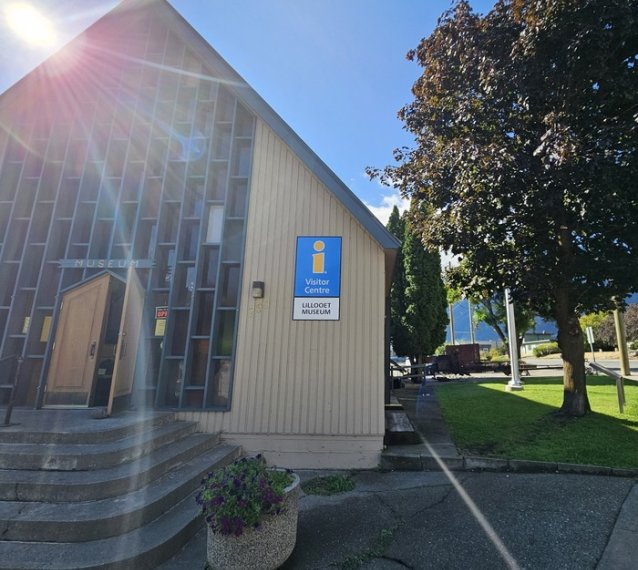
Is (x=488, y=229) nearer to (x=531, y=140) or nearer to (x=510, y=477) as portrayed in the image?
(x=531, y=140)

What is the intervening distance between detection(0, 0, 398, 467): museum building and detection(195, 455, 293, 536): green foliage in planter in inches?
106

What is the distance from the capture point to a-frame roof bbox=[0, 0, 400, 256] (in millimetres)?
5805

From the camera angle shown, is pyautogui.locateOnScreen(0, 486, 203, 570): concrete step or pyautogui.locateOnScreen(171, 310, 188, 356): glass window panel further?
pyautogui.locateOnScreen(171, 310, 188, 356): glass window panel

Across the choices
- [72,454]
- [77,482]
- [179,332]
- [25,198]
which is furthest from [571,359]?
[25,198]

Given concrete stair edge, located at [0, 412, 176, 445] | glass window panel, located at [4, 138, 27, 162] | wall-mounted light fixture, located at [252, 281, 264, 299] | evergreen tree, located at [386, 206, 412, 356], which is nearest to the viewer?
concrete stair edge, located at [0, 412, 176, 445]

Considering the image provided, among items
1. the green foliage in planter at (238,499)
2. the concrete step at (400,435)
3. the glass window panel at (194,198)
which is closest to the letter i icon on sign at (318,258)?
the glass window panel at (194,198)

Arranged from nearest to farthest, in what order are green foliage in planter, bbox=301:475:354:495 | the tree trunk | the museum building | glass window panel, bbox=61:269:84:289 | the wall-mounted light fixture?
green foliage in planter, bbox=301:475:354:495 → the museum building → the wall-mounted light fixture → glass window panel, bbox=61:269:84:289 → the tree trunk

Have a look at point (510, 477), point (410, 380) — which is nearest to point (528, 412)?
point (510, 477)

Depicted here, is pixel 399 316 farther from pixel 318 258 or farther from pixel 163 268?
pixel 163 268

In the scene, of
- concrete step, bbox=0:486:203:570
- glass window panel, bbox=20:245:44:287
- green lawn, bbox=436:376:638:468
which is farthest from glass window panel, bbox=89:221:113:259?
green lawn, bbox=436:376:638:468

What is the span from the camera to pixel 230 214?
6.40m

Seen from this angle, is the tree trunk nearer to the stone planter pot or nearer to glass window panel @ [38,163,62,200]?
the stone planter pot

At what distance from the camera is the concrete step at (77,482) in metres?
3.41

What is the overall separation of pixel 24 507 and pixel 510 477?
5.51 metres
